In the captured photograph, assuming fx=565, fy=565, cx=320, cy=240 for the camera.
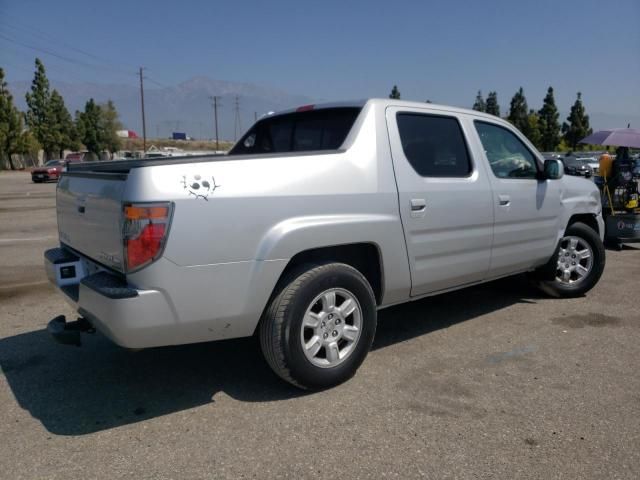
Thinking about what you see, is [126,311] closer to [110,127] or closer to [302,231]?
[302,231]

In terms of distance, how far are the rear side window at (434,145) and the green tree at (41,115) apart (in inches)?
2605

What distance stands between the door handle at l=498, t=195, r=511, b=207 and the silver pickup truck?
3 cm

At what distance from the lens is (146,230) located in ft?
9.55

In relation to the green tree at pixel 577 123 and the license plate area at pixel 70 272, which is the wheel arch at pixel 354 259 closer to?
the license plate area at pixel 70 272

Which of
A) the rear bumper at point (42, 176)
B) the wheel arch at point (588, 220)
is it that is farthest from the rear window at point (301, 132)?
the rear bumper at point (42, 176)

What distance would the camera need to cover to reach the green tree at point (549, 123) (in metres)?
65.1

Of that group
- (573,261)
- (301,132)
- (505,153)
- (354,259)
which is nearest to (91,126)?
(301,132)

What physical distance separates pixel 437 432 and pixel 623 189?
26.3ft

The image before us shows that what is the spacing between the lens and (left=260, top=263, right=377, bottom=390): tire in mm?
3334

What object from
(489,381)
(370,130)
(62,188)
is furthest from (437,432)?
(62,188)

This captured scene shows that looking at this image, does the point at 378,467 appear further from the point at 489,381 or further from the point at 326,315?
the point at 489,381

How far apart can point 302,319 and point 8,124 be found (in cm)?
5844

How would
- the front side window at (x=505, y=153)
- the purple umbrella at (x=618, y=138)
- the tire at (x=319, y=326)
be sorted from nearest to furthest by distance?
Result: 1. the tire at (x=319, y=326)
2. the front side window at (x=505, y=153)
3. the purple umbrella at (x=618, y=138)

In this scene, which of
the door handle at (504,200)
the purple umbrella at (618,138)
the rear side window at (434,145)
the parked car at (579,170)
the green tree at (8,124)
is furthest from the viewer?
the green tree at (8,124)
